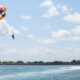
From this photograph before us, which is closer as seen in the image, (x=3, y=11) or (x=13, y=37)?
(x=13, y=37)

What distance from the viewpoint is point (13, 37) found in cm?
→ 3356

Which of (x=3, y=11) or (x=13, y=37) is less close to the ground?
(x=3, y=11)

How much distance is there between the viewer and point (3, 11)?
35812mm

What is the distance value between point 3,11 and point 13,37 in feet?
17.2
